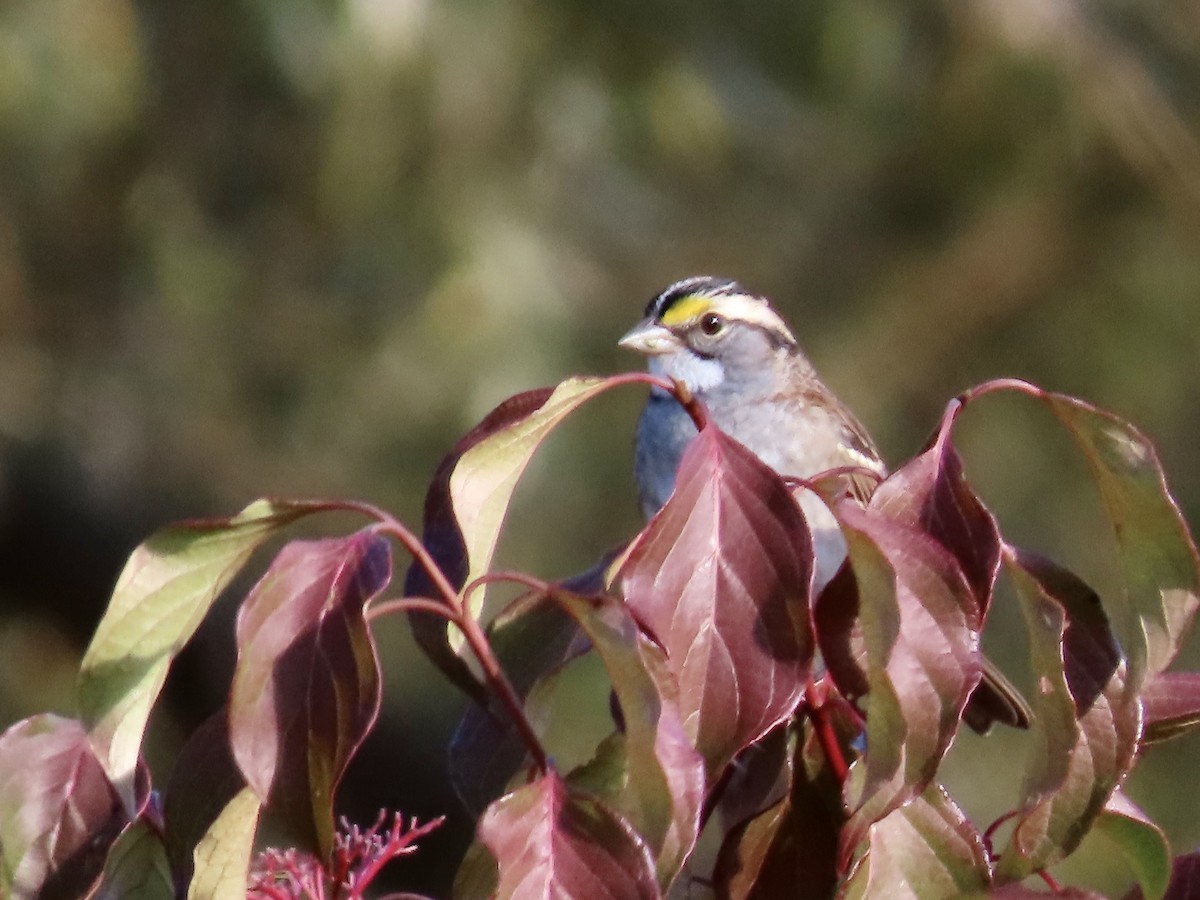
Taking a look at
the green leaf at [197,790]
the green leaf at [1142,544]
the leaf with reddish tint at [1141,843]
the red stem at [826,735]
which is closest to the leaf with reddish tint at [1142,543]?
the green leaf at [1142,544]

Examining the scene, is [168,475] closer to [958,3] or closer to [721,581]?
[958,3]

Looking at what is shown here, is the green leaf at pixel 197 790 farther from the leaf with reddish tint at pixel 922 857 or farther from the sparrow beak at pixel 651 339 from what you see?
the sparrow beak at pixel 651 339

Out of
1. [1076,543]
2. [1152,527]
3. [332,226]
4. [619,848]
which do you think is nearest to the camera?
[619,848]

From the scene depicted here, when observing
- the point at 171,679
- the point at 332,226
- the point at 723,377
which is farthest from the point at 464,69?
the point at 723,377

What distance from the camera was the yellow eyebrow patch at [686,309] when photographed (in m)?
3.38

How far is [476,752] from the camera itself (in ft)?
5.61

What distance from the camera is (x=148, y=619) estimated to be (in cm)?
144

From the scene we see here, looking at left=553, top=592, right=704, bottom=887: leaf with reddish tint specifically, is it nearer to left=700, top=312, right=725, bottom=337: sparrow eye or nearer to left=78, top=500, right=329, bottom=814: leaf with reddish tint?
left=78, top=500, right=329, bottom=814: leaf with reddish tint

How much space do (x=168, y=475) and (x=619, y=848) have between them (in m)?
5.15

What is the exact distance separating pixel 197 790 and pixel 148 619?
0.14m

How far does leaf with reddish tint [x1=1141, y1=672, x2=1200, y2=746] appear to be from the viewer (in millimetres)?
1676

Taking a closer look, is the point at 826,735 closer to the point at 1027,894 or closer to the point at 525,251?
the point at 1027,894

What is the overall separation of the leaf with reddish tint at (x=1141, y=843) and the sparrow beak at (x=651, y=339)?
1661 millimetres

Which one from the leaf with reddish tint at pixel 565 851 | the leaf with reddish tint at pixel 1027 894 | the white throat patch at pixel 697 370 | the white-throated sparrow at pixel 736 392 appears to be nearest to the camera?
the leaf with reddish tint at pixel 565 851
